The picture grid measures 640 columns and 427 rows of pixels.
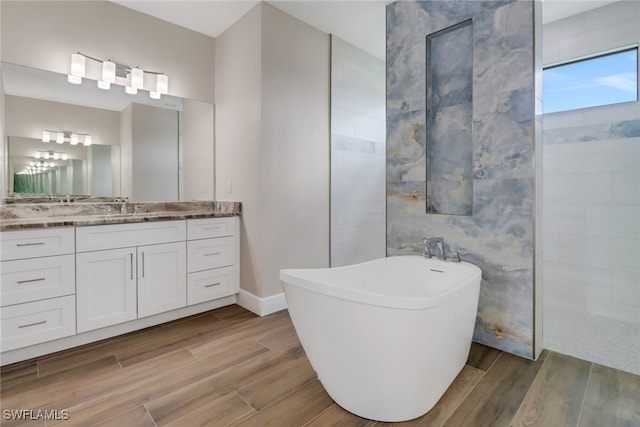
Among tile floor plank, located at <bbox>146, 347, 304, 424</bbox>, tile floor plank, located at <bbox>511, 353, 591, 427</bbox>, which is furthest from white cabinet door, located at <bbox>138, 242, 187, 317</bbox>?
tile floor plank, located at <bbox>511, 353, 591, 427</bbox>

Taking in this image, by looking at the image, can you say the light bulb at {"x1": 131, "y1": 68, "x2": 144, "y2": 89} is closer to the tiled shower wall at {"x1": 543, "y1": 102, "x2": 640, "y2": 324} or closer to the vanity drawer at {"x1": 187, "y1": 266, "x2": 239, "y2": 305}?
the vanity drawer at {"x1": 187, "y1": 266, "x2": 239, "y2": 305}

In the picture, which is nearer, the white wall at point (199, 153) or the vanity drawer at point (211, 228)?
the vanity drawer at point (211, 228)

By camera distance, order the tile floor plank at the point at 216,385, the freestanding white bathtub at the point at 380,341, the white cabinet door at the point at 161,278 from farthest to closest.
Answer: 1. the white cabinet door at the point at 161,278
2. the tile floor plank at the point at 216,385
3. the freestanding white bathtub at the point at 380,341

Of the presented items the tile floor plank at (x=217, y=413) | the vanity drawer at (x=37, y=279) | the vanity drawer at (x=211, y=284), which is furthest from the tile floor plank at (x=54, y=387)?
the vanity drawer at (x=211, y=284)

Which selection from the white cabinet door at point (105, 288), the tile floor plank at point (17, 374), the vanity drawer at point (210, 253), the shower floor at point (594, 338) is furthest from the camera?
the vanity drawer at point (210, 253)

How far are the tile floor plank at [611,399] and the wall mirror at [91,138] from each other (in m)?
3.16

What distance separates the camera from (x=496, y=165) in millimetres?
2023

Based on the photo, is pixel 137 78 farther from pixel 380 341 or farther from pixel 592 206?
pixel 592 206

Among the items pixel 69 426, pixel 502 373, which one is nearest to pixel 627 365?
pixel 502 373

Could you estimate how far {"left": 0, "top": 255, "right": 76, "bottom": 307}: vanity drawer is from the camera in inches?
69.8

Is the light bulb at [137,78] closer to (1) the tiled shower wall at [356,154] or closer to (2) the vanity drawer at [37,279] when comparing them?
(2) the vanity drawer at [37,279]

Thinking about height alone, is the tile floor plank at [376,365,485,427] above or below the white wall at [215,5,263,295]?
below

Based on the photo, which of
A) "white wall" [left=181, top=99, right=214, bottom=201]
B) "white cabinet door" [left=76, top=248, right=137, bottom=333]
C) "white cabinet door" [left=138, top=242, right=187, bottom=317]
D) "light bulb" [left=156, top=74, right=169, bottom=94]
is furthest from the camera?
"white wall" [left=181, top=99, right=214, bottom=201]

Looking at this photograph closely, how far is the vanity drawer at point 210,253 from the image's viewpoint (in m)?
2.54
